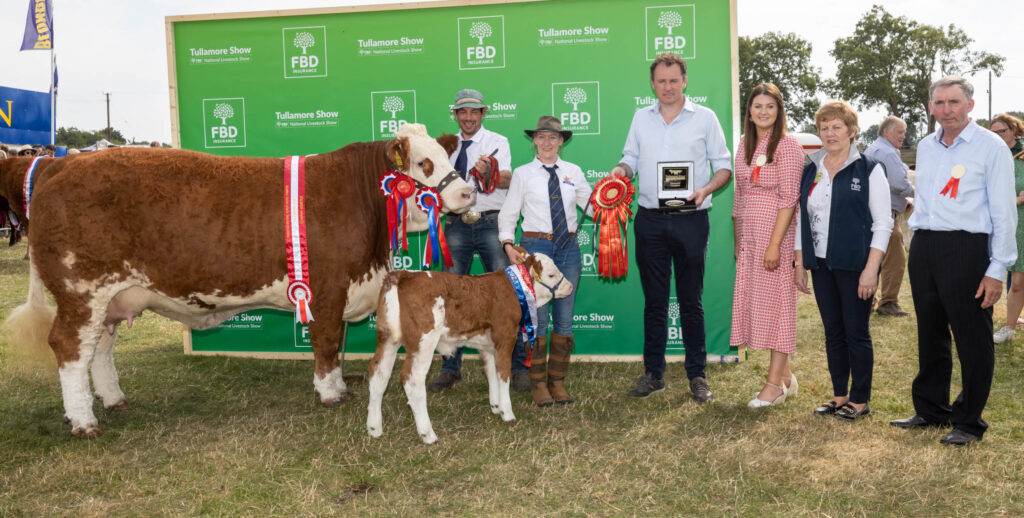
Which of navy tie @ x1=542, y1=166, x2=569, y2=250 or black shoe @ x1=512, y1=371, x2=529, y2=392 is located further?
black shoe @ x1=512, y1=371, x2=529, y2=392

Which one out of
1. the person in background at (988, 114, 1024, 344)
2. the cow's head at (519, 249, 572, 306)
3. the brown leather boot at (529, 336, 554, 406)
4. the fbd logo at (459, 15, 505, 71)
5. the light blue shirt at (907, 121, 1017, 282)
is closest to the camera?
the light blue shirt at (907, 121, 1017, 282)

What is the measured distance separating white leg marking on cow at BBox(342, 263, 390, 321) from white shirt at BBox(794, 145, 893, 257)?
2803 millimetres

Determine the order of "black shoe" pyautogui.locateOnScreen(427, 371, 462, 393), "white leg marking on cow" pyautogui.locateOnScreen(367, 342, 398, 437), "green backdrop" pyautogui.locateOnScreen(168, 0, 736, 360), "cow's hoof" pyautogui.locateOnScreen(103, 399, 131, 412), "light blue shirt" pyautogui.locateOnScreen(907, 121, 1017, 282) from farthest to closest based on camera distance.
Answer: "green backdrop" pyautogui.locateOnScreen(168, 0, 736, 360) < "black shoe" pyautogui.locateOnScreen(427, 371, 462, 393) < "cow's hoof" pyautogui.locateOnScreen(103, 399, 131, 412) < "white leg marking on cow" pyautogui.locateOnScreen(367, 342, 398, 437) < "light blue shirt" pyautogui.locateOnScreen(907, 121, 1017, 282)

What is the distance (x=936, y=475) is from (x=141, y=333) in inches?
292

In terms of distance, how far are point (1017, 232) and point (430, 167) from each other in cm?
549

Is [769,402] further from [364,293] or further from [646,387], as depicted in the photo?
[364,293]

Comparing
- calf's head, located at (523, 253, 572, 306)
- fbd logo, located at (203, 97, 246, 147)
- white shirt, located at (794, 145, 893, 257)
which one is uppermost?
fbd logo, located at (203, 97, 246, 147)

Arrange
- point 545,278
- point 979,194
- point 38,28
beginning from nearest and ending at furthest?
point 979,194, point 545,278, point 38,28

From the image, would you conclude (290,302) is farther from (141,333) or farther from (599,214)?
(141,333)

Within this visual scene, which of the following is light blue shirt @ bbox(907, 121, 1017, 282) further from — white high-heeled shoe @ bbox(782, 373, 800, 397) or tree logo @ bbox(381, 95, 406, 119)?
tree logo @ bbox(381, 95, 406, 119)

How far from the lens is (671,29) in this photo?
5.98 metres

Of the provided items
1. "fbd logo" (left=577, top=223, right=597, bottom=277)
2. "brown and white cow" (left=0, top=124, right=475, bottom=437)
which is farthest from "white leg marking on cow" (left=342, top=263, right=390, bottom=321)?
"fbd logo" (left=577, top=223, right=597, bottom=277)

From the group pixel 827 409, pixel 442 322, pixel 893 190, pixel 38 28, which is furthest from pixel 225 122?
pixel 38 28

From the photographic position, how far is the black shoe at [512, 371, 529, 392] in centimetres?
524
